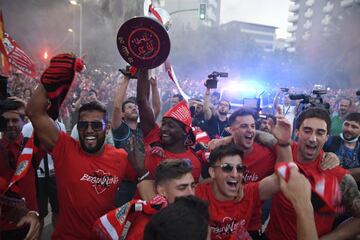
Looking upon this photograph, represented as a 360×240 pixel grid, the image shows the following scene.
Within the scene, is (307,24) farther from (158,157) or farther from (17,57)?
(158,157)

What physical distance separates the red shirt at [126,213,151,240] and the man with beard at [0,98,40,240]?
32.1 inches

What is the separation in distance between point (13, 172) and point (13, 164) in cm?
8

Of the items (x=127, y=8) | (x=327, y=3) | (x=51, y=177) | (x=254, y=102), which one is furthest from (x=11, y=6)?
(x=327, y=3)

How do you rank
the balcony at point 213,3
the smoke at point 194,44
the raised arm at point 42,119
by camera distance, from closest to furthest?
the raised arm at point 42,119 < the smoke at point 194,44 < the balcony at point 213,3

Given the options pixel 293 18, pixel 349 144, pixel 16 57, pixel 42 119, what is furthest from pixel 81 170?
pixel 293 18

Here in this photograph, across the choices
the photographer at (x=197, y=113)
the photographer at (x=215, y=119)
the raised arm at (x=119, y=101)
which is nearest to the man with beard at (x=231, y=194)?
the raised arm at (x=119, y=101)

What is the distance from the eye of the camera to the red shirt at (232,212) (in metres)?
2.64

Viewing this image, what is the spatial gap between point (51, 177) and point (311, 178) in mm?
3164

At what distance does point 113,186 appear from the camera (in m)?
2.85

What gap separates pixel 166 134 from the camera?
12.4ft

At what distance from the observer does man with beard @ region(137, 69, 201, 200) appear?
11.5 feet

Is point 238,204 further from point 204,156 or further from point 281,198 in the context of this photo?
point 204,156

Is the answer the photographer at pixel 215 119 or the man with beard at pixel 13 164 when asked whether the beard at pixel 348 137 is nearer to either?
the photographer at pixel 215 119

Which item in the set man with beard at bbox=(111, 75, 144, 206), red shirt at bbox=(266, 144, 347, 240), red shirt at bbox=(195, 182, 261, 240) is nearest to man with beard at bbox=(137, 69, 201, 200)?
man with beard at bbox=(111, 75, 144, 206)
